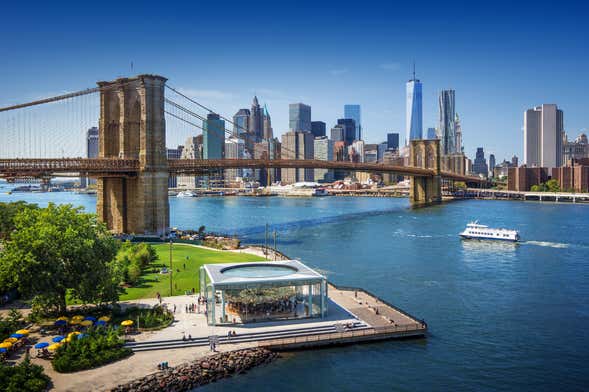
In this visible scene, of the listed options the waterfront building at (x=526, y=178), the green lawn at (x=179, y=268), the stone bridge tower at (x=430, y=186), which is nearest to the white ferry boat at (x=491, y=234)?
the green lawn at (x=179, y=268)

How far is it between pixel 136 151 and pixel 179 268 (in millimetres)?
26519

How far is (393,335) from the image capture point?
98.2 ft

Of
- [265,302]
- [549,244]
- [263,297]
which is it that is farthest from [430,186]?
[263,297]

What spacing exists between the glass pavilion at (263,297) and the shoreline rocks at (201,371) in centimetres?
381

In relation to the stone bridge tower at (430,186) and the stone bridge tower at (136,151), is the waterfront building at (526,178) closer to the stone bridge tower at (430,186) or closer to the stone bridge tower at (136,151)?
the stone bridge tower at (430,186)

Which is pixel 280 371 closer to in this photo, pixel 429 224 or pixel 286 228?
pixel 286 228

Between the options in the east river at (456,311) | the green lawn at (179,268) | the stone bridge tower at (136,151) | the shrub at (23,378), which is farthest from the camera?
the stone bridge tower at (136,151)

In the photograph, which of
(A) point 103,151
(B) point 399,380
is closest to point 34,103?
(A) point 103,151

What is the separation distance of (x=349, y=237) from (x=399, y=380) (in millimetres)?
47922

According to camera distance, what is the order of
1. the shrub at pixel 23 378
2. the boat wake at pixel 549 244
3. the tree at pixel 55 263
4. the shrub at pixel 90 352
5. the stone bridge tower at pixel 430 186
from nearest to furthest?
the shrub at pixel 23 378 < the shrub at pixel 90 352 < the tree at pixel 55 263 < the boat wake at pixel 549 244 < the stone bridge tower at pixel 430 186

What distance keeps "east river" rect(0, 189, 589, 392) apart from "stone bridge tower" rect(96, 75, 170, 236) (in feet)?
39.9

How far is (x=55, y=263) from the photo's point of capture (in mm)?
30172

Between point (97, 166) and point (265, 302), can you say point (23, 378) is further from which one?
point (97, 166)

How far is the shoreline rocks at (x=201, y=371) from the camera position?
23078 millimetres
